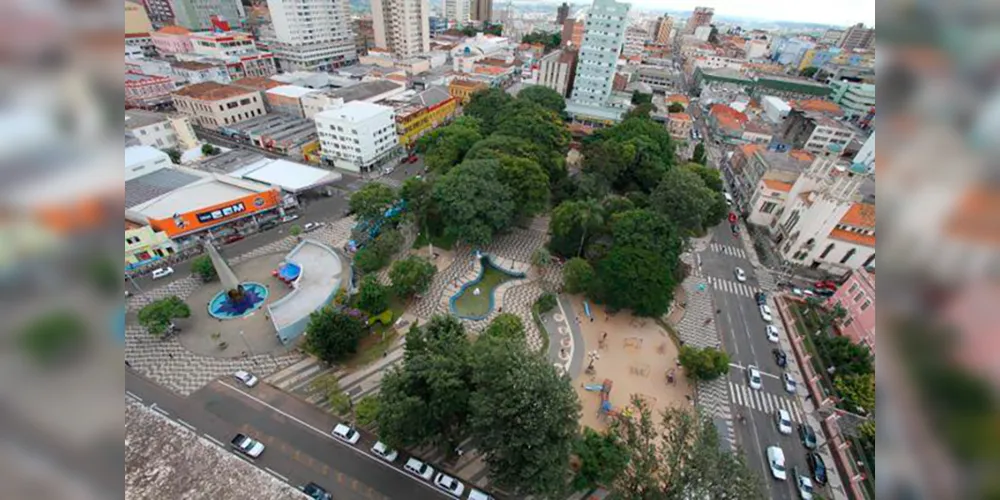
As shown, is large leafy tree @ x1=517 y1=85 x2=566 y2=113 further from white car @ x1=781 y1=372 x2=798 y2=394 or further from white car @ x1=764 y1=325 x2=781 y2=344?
white car @ x1=781 y1=372 x2=798 y2=394

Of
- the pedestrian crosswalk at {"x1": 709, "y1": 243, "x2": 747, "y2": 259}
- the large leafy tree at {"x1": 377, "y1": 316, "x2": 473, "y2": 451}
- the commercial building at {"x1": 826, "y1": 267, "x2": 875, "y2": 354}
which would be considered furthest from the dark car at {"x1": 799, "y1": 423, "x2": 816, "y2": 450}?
the large leafy tree at {"x1": 377, "y1": 316, "x2": 473, "y2": 451}

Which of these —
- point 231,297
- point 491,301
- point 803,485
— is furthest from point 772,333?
point 231,297

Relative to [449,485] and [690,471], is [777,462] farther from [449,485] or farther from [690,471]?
[449,485]

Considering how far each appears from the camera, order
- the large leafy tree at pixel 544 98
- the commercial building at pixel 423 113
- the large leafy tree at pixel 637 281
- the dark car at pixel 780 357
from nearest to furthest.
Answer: the dark car at pixel 780 357
the large leafy tree at pixel 637 281
the commercial building at pixel 423 113
the large leafy tree at pixel 544 98

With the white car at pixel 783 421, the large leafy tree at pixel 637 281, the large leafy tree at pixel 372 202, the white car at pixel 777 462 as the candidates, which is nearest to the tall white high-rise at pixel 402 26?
the large leafy tree at pixel 372 202

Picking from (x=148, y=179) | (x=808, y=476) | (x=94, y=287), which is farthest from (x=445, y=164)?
(x=94, y=287)

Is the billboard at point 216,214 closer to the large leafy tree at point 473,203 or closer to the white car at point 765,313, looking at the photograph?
the large leafy tree at point 473,203

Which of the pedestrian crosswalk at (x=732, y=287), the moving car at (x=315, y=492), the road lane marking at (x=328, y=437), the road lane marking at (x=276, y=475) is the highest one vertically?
the pedestrian crosswalk at (x=732, y=287)
